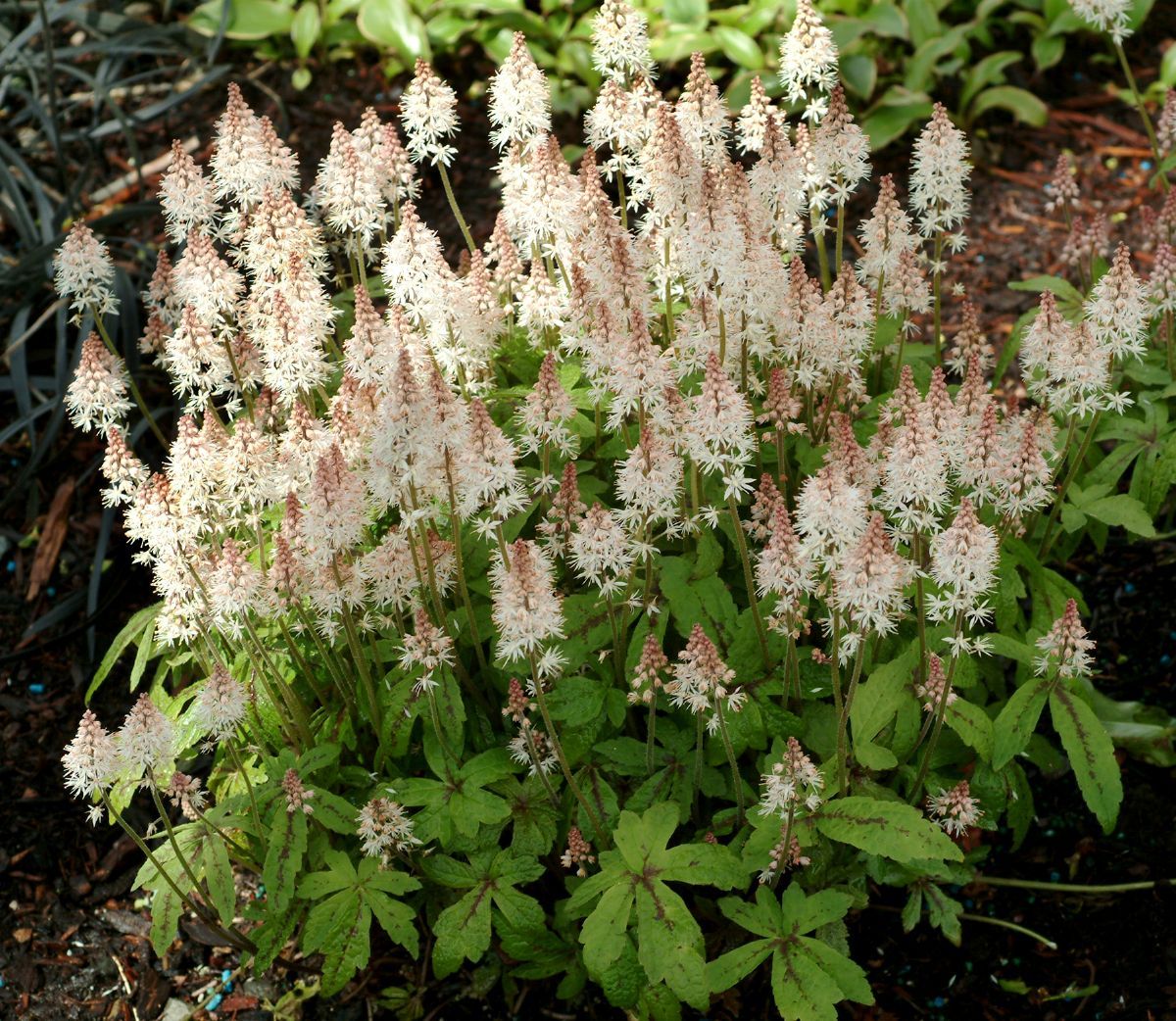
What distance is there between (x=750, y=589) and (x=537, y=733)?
0.76 metres

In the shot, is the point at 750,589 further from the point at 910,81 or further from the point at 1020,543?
the point at 910,81

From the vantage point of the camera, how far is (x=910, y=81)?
7656 mm

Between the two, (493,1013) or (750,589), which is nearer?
(750,589)

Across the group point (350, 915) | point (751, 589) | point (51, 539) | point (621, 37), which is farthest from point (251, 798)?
point (51, 539)

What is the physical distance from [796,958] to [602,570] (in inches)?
46.7

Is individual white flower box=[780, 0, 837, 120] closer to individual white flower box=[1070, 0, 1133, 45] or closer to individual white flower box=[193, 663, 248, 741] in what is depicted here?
individual white flower box=[1070, 0, 1133, 45]

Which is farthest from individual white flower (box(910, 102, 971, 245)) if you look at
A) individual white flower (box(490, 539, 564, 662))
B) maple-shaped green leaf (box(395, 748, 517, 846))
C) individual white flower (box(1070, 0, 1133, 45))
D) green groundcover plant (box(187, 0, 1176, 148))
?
green groundcover plant (box(187, 0, 1176, 148))

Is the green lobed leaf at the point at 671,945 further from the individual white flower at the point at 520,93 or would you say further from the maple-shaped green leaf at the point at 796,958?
the individual white flower at the point at 520,93

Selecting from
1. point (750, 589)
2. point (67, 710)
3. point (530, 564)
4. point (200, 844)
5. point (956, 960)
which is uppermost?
point (530, 564)

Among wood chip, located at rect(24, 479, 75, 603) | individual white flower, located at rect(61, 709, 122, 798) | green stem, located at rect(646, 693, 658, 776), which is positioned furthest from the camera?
wood chip, located at rect(24, 479, 75, 603)

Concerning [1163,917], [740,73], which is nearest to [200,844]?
[1163,917]

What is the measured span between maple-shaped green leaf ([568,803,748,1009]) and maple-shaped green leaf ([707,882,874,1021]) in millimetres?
81

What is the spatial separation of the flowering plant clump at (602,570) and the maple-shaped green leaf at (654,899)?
1 centimetres

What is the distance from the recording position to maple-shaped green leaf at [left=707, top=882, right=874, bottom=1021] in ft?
11.6
